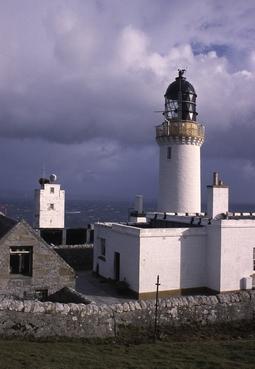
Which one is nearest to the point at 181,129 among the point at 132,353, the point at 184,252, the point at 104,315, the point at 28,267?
the point at 184,252

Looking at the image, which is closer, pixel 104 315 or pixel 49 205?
pixel 104 315

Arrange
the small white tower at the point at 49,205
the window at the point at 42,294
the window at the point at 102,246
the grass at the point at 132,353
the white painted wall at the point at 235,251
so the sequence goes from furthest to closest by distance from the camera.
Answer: the small white tower at the point at 49,205, the window at the point at 102,246, the white painted wall at the point at 235,251, the window at the point at 42,294, the grass at the point at 132,353

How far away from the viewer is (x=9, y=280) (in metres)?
19.5

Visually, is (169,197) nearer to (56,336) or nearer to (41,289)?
(41,289)

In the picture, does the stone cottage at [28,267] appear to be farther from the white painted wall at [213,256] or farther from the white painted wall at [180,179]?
the white painted wall at [180,179]

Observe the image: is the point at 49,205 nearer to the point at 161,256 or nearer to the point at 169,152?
the point at 169,152

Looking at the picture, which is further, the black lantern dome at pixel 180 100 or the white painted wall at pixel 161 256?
the black lantern dome at pixel 180 100

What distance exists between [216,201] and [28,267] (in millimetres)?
11723

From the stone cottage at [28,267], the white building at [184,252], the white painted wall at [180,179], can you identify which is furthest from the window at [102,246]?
the stone cottage at [28,267]

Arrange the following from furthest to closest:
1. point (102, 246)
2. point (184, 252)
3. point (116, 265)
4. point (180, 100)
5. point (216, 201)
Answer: point (180, 100)
point (102, 246)
point (216, 201)
point (116, 265)
point (184, 252)

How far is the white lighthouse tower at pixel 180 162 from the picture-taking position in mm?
31281

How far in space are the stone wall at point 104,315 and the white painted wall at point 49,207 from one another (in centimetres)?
2263

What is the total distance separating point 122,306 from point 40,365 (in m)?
4.74

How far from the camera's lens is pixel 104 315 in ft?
48.5
